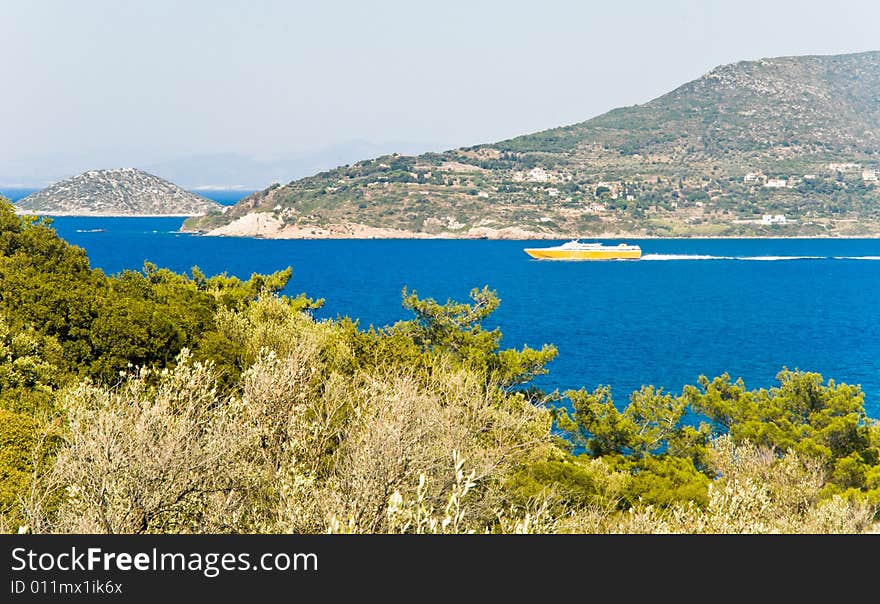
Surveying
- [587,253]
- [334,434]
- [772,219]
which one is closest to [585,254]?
[587,253]

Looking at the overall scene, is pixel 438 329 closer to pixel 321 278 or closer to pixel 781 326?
pixel 781 326

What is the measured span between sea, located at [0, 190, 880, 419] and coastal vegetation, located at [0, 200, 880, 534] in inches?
609

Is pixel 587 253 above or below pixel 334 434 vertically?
below

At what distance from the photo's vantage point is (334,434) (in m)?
15.1

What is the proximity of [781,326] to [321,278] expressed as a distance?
180 feet

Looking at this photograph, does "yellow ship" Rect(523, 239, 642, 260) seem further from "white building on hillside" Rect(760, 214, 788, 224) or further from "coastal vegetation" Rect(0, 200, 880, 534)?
"coastal vegetation" Rect(0, 200, 880, 534)

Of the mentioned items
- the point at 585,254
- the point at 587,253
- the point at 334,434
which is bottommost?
the point at 585,254

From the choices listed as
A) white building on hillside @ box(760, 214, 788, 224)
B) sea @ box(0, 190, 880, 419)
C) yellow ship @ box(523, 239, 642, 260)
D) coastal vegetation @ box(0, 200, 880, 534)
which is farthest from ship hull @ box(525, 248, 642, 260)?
coastal vegetation @ box(0, 200, 880, 534)

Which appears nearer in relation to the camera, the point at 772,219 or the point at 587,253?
the point at 587,253

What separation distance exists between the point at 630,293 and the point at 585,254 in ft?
148

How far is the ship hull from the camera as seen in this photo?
133m

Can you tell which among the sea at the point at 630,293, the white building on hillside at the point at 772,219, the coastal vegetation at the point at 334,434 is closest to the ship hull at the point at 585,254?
the sea at the point at 630,293

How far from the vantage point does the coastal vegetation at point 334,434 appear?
9.69m

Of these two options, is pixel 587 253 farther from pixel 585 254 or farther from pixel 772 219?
pixel 772 219
